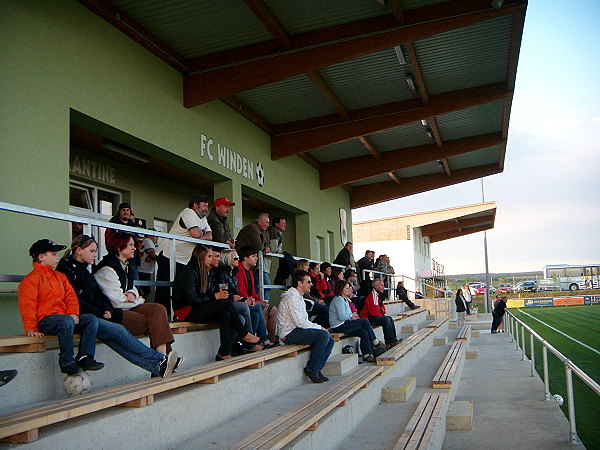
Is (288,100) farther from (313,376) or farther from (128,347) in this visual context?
(128,347)

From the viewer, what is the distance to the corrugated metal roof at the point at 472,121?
45.2 feet

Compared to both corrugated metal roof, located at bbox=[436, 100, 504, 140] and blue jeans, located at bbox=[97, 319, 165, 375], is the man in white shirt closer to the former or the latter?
blue jeans, located at bbox=[97, 319, 165, 375]

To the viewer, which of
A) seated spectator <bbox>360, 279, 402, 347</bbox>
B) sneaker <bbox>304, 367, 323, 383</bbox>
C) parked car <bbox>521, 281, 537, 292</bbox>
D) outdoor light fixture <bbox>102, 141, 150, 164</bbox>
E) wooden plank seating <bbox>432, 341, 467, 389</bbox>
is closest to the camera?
sneaker <bbox>304, 367, 323, 383</bbox>

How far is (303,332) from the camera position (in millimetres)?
7145

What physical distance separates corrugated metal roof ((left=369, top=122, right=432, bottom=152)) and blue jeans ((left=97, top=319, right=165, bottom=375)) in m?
10.5

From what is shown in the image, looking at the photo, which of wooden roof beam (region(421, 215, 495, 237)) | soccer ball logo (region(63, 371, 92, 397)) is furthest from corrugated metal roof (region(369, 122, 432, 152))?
wooden roof beam (region(421, 215, 495, 237))

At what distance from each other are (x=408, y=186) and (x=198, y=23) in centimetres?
1253

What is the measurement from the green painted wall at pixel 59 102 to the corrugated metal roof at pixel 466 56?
385cm

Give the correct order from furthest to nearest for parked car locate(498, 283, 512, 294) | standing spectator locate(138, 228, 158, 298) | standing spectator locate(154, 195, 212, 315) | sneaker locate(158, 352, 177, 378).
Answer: parked car locate(498, 283, 512, 294), standing spectator locate(138, 228, 158, 298), standing spectator locate(154, 195, 212, 315), sneaker locate(158, 352, 177, 378)

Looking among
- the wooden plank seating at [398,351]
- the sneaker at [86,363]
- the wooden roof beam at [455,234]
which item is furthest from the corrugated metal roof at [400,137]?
the wooden roof beam at [455,234]

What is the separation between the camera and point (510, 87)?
39.1ft

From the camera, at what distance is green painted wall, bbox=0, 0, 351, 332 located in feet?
19.1

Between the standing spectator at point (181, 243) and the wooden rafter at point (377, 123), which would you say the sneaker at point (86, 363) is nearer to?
the standing spectator at point (181, 243)

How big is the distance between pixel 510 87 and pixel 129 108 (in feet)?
24.4
